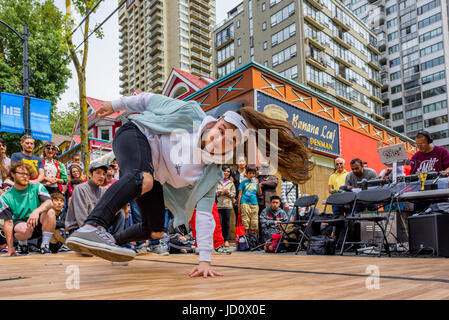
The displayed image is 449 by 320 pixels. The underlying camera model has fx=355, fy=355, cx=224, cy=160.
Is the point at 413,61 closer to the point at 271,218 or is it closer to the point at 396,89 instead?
the point at 396,89

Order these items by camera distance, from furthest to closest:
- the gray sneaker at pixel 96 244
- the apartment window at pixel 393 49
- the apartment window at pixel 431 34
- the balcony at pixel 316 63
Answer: the apartment window at pixel 393 49
the apartment window at pixel 431 34
the balcony at pixel 316 63
the gray sneaker at pixel 96 244

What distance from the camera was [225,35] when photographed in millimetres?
45562

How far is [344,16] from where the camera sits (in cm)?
3944

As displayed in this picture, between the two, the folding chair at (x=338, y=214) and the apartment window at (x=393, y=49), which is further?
the apartment window at (x=393, y=49)

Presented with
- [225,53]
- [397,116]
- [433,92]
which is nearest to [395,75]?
[397,116]

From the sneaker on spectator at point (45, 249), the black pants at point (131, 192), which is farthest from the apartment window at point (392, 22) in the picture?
the black pants at point (131, 192)

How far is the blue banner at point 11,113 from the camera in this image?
9.05 metres

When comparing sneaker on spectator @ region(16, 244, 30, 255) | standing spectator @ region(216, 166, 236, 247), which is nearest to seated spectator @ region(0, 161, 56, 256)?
sneaker on spectator @ region(16, 244, 30, 255)

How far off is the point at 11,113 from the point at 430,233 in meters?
9.65

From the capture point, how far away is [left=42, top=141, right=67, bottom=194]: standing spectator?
650 cm

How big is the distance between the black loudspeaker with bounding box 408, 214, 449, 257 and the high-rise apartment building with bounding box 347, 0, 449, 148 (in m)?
45.1

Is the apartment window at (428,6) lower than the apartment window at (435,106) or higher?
higher

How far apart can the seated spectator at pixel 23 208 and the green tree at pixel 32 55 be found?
44.8 feet

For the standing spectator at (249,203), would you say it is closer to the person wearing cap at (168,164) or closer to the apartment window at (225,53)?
the person wearing cap at (168,164)
